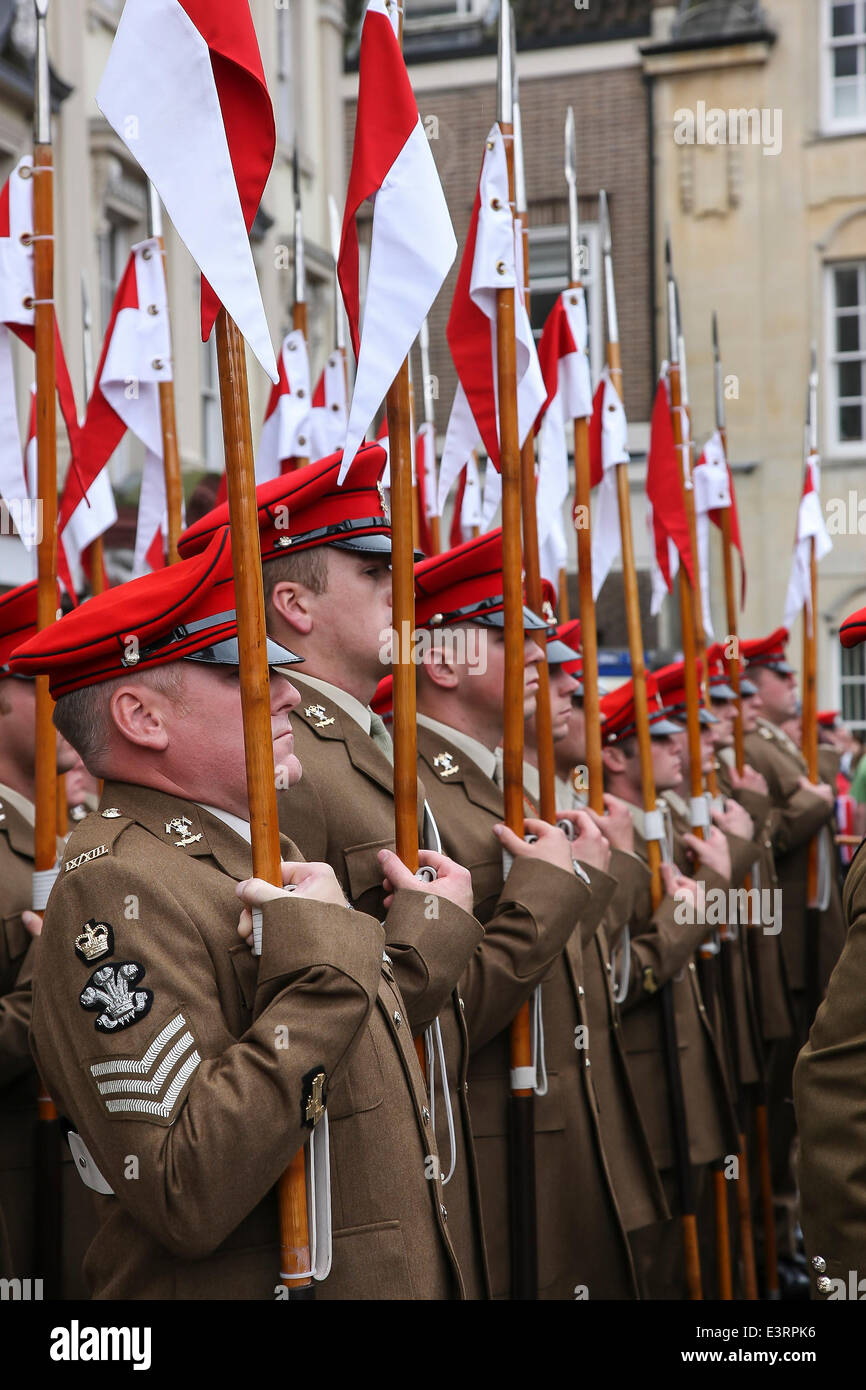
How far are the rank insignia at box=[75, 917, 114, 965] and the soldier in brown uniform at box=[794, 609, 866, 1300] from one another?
107cm

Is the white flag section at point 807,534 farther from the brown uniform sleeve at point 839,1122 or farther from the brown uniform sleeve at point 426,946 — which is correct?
the brown uniform sleeve at point 839,1122

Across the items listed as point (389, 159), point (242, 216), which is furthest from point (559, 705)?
point (242, 216)

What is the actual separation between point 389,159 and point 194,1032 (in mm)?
1698

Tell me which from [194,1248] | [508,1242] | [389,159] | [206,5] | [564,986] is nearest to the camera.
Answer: [194,1248]

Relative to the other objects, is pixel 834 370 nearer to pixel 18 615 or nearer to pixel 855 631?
pixel 18 615

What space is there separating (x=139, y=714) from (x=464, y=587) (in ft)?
5.35

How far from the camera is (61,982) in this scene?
224 cm

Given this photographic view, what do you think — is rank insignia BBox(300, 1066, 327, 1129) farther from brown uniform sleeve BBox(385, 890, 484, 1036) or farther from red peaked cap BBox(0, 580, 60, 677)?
red peaked cap BBox(0, 580, 60, 677)

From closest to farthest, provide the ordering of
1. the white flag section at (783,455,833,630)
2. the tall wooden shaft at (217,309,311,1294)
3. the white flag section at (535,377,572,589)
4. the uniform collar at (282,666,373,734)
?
the tall wooden shaft at (217,309,311,1294)
the uniform collar at (282,666,373,734)
the white flag section at (535,377,572,589)
the white flag section at (783,455,833,630)

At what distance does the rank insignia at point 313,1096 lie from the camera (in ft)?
7.13

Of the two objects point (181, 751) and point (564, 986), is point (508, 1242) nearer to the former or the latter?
point (564, 986)

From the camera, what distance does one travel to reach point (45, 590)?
12.4 ft

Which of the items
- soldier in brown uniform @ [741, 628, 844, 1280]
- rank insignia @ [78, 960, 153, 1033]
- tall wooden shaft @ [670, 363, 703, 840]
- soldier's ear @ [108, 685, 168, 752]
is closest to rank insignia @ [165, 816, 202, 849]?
soldier's ear @ [108, 685, 168, 752]

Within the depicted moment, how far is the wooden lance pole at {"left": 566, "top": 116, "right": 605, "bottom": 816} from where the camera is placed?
15.2 feet
